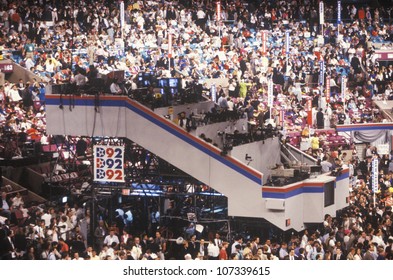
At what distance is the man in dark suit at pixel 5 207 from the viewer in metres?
16.8

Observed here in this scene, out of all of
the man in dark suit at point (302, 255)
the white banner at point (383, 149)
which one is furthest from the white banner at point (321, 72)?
the man in dark suit at point (302, 255)

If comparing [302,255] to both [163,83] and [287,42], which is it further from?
[287,42]

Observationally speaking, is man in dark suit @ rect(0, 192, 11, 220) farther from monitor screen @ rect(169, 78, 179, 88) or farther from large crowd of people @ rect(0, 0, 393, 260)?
monitor screen @ rect(169, 78, 179, 88)

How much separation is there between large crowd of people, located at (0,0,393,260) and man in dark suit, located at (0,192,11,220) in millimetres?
24

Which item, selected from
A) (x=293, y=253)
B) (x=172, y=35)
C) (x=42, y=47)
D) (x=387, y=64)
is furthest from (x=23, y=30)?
(x=293, y=253)

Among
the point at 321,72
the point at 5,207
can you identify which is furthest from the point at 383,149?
the point at 5,207

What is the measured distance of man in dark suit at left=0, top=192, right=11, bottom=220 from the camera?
A: 16797 mm

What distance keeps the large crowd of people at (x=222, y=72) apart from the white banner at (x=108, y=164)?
0.72 meters

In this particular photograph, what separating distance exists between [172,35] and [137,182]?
306 inches

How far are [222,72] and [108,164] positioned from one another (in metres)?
7.31

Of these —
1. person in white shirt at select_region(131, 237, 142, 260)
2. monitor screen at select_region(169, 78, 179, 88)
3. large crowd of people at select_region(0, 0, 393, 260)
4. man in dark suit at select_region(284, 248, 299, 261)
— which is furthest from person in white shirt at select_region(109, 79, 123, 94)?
man in dark suit at select_region(284, 248, 299, 261)

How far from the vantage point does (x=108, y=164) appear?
56.7 feet

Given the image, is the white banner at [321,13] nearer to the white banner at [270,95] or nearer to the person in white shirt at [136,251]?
the white banner at [270,95]
